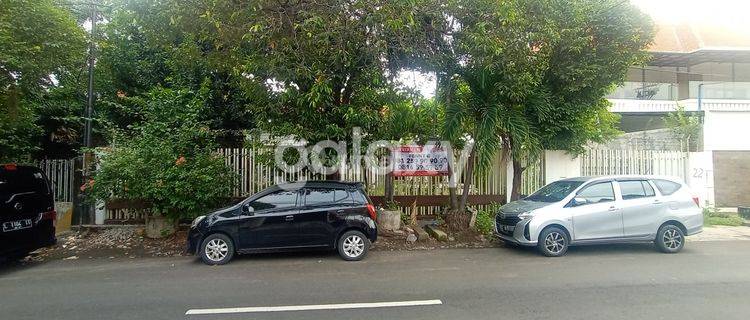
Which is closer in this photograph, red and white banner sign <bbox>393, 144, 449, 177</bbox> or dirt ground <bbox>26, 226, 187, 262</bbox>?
dirt ground <bbox>26, 226, 187, 262</bbox>

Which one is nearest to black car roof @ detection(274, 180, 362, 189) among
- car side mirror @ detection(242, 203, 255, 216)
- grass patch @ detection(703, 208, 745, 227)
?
car side mirror @ detection(242, 203, 255, 216)

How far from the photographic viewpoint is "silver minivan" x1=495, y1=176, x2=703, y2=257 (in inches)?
310

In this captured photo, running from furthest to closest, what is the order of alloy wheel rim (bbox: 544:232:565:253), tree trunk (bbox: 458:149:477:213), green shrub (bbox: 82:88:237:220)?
tree trunk (bbox: 458:149:477:213), green shrub (bbox: 82:88:237:220), alloy wheel rim (bbox: 544:232:565:253)

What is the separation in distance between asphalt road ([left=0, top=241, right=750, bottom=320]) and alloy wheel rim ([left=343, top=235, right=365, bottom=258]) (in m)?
0.21

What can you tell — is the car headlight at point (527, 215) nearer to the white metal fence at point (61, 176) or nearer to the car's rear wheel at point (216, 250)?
the car's rear wheel at point (216, 250)

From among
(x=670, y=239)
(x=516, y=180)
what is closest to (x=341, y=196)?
(x=516, y=180)

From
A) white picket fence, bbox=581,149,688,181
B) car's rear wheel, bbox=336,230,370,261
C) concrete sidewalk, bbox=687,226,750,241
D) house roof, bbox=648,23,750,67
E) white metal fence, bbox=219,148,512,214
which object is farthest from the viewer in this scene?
house roof, bbox=648,23,750,67

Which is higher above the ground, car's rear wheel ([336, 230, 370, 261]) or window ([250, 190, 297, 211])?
window ([250, 190, 297, 211])

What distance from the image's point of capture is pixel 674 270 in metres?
6.80

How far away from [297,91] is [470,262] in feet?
14.8

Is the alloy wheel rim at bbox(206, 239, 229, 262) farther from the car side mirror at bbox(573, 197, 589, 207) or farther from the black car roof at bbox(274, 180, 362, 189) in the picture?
the car side mirror at bbox(573, 197, 589, 207)

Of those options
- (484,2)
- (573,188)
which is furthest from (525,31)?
(573,188)

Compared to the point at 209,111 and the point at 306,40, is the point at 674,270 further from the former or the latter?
the point at 209,111

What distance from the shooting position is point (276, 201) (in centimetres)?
780
